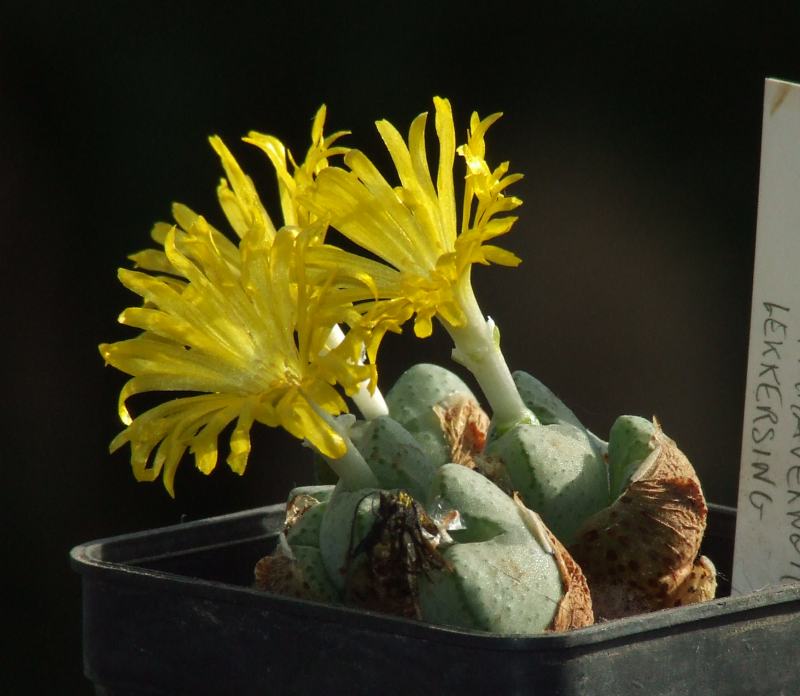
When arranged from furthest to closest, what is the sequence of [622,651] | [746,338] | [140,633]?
[746,338] < [140,633] < [622,651]

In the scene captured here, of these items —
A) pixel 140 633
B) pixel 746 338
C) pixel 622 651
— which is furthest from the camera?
pixel 746 338

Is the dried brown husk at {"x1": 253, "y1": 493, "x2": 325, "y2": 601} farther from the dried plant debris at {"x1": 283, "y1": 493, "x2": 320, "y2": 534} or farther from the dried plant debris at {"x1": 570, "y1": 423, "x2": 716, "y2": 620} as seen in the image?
the dried plant debris at {"x1": 570, "y1": 423, "x2": 716, "y2": 620}

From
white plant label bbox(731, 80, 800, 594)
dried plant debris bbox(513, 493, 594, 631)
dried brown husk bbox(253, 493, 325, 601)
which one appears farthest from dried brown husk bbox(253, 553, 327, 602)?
white plant label bbox(731, 80, 800, 594)

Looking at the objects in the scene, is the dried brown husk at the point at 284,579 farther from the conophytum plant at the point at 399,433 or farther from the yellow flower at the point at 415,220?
the yellow flower at the point at 415,220

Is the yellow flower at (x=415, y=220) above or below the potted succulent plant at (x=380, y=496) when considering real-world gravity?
above

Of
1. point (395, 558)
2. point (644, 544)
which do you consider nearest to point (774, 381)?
point (644, 544)

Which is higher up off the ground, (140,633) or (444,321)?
(444,321)

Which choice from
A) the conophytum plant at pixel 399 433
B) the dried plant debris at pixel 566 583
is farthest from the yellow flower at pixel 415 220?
the dried plant debris at pixel 566 583

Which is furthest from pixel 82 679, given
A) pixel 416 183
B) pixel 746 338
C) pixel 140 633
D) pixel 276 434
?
pixel 416 183

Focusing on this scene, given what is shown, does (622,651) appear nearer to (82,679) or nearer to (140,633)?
(140,633)
